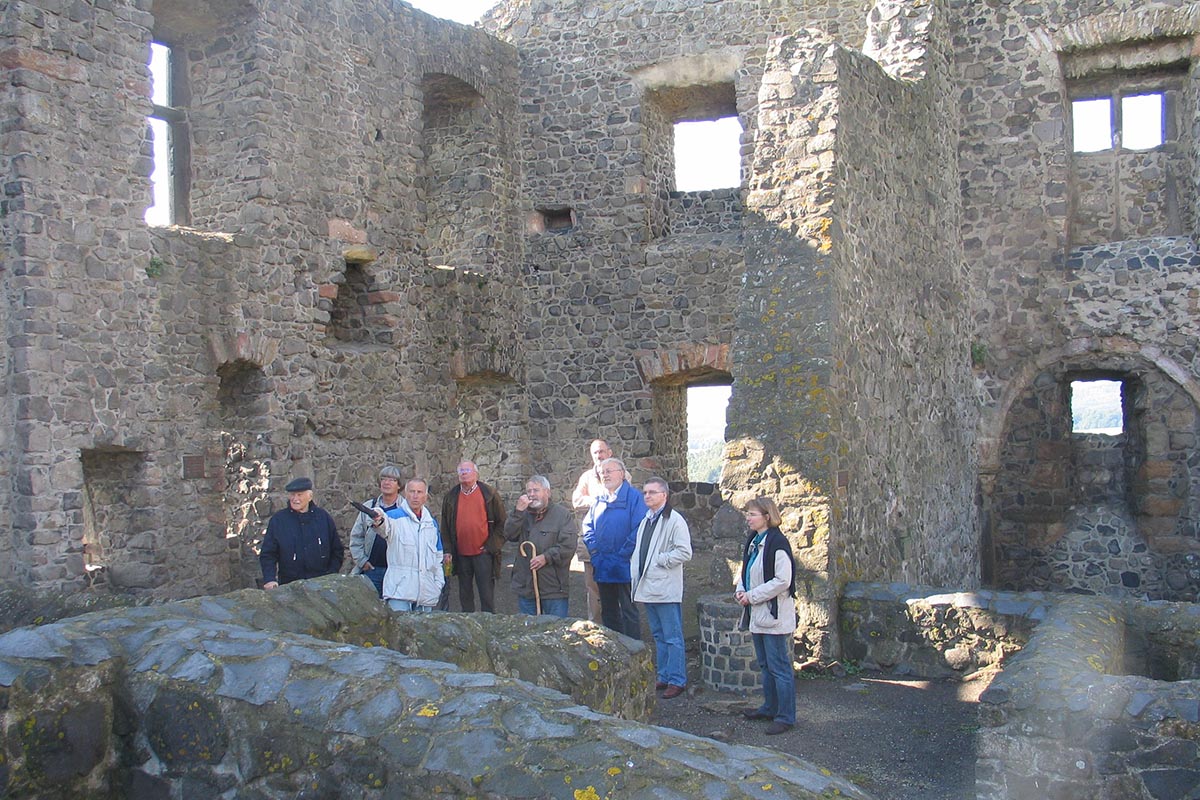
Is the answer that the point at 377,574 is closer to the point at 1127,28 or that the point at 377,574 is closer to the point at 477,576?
the point at 477,576

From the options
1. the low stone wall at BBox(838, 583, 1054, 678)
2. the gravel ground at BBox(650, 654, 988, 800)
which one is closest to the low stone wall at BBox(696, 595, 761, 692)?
the gravel ground at BBox(650, 654, 988, 800)

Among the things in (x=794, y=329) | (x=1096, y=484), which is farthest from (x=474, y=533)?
(x=1096, y=484)

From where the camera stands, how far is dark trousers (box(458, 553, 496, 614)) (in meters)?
8.48

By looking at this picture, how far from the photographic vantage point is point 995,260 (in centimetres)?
1211

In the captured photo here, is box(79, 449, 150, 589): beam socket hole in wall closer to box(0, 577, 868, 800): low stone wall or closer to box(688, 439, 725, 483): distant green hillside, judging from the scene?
box(0, 577, 868, 800): low stone wall

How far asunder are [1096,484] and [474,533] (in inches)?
292

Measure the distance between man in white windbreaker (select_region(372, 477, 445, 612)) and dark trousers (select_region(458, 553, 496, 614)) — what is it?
3.83 feet

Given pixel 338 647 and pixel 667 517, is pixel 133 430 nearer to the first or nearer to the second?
pixel 667 517

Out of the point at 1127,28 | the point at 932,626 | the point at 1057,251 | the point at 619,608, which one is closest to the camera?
the point at 932,626

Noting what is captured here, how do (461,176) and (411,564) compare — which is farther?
(461,176)

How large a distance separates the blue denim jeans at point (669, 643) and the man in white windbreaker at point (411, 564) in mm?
1327

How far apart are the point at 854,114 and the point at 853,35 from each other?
218 inches

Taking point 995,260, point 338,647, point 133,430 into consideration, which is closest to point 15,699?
point 338,647

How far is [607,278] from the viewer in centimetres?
1396
